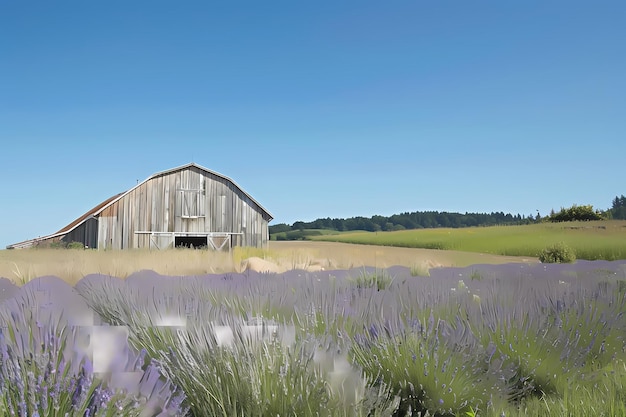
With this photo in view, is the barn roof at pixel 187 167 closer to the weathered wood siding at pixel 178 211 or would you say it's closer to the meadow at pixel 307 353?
the weathered wood siding at pixel 178 211

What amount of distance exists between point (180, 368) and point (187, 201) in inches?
944

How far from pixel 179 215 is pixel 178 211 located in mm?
214

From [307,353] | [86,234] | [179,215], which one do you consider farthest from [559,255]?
[86,234]

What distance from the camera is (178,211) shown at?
25797mm

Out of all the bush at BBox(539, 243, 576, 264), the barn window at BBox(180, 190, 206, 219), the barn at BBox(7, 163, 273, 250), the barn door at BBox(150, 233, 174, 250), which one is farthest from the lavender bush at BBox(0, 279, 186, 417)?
the barn window at BBox(180, 190, 206, 219)

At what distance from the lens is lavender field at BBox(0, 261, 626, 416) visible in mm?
2254

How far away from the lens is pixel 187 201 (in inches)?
1020

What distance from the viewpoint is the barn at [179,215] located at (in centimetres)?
2512

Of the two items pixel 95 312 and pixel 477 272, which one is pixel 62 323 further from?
pixel 477 272

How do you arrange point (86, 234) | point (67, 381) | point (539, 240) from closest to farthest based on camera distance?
point (67, 381), point (86, 234), point (539, 240)

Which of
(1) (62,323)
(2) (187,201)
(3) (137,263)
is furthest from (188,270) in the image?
(2) (187,201)

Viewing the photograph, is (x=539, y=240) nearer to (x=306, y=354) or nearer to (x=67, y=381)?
(x=306, y=354)

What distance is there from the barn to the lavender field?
20.8 m

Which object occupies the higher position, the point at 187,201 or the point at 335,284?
the point at 187,201
